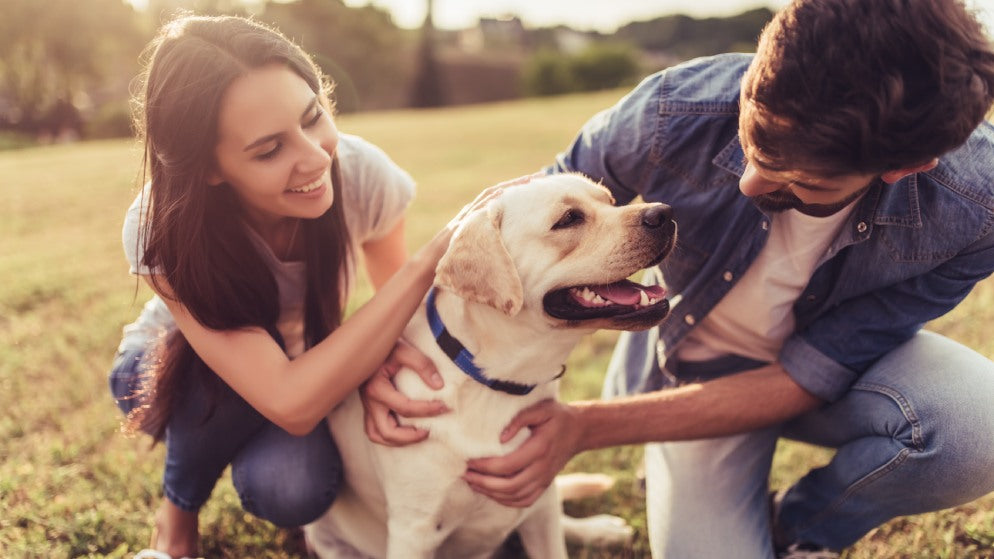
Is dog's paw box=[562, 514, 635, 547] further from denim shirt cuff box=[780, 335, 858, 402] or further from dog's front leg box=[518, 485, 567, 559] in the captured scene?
denim shirt cuff box=[780, 335, 858, 402]

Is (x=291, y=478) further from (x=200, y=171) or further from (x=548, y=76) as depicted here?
(x=548, y=76)

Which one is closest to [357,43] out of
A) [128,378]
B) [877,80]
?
[128,378]

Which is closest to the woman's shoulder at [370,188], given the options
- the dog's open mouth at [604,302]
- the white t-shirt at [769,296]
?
the dog's open mouth at [604,302]

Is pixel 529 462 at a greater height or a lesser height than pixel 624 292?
lesser

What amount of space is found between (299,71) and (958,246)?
2.09 metres

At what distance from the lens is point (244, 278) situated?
7.57 feet

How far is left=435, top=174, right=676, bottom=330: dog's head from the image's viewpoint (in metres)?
1.99

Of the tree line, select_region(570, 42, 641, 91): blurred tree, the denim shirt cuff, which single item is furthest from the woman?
select_region(570, 42, 641, 91): blurred tree

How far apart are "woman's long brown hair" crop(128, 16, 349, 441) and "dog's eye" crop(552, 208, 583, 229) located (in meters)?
0.91

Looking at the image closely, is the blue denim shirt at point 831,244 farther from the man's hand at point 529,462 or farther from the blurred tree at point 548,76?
the blurred tree at point 548,76

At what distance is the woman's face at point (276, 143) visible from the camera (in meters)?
2.12

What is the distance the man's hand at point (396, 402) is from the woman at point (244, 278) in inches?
1.6

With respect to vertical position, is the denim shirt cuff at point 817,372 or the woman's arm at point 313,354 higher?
the woman's arm at point 313,354

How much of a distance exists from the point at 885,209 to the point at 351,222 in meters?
1.81
